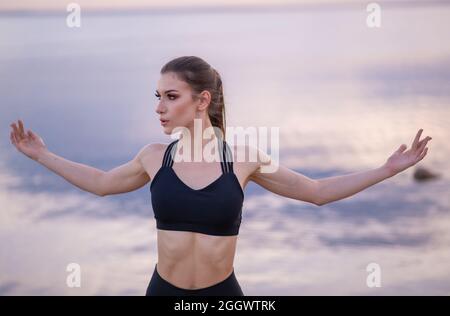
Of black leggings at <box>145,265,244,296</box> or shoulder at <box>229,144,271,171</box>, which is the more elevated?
shoulder at <box>229,144,271,171</box>

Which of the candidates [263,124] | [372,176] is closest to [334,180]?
[372,176]

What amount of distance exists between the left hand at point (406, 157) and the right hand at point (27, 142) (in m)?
1.45

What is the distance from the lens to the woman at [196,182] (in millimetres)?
3721

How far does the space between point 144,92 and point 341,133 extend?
343 centimetres

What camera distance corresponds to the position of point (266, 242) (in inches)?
270

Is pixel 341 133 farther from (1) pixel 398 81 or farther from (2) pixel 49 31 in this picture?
(2) pixel 49 31

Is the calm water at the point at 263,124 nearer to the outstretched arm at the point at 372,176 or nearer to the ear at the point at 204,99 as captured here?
the outstretched arm at the point at 372,176

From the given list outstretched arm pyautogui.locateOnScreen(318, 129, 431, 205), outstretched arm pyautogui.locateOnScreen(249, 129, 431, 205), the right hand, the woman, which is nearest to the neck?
the woman

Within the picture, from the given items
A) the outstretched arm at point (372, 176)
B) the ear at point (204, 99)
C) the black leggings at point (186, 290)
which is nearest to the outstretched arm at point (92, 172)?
the ear at point (204, 99)

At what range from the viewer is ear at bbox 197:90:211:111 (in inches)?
153

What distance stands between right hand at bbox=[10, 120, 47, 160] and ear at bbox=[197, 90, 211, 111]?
28.7 inches

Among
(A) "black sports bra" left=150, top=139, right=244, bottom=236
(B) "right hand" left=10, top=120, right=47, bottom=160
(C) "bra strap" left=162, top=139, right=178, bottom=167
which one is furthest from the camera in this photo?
(B) "right hand" left=10, top=120, right=47, bottom=160

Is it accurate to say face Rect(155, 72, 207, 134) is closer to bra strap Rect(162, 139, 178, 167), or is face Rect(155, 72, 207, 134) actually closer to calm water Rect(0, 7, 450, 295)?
bra strap Rect(162, 139, 178, 167)

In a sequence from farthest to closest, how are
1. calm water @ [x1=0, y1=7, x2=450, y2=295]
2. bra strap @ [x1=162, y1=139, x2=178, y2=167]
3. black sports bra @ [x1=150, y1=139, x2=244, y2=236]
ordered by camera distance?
calm water @ [x1=0, y1=7, x2=450, y2=295] < bra strap @ [x1=162, y1=139, x2=178, y2=167] < black sports bra @ [x1=150, y1=139, x2=244, y2=236]
